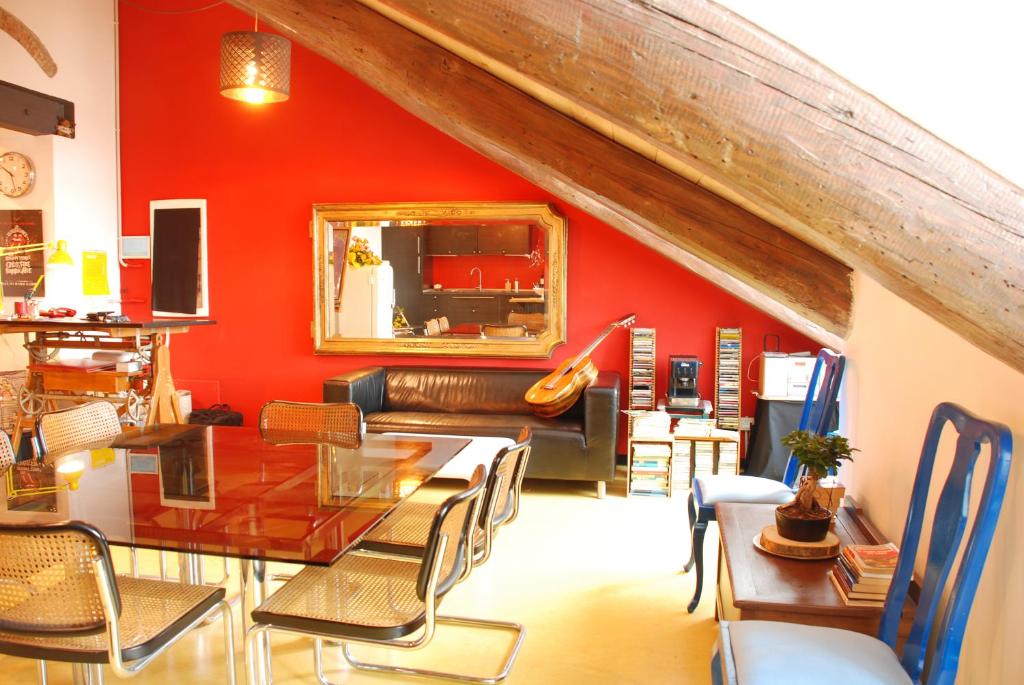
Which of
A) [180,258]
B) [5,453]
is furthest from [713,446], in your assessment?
[180,258]

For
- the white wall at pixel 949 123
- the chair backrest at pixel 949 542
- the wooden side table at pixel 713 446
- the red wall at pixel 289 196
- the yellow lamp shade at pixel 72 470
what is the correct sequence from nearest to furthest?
the white wall at pixel 949 123
the chair backrest at pixel 949 542
the yellow lamp shade at pixel 72 470
the wooden side table at pixel 713 446
the red wall at pixel 289 196

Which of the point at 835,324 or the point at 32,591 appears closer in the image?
the point at 32,591

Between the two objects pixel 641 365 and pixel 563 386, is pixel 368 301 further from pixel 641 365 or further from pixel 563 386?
pixel 641 365

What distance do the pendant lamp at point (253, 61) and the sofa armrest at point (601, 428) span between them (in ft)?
8.74

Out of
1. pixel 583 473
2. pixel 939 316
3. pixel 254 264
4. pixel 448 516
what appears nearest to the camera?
pixel 939 316

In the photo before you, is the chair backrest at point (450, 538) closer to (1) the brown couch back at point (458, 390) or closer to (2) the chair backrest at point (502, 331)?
(1) the brown couch back at point (458, 390)

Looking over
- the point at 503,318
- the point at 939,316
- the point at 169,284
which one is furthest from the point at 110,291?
the point at 939,316

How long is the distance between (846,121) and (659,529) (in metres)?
3.66

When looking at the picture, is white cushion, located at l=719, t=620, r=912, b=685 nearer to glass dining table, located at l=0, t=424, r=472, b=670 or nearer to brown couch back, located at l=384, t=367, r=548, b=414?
glass dining table, located at l=0, t=424, r=472, b=670

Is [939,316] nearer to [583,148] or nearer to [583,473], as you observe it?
[583,148]

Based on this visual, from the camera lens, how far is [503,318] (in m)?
6.09

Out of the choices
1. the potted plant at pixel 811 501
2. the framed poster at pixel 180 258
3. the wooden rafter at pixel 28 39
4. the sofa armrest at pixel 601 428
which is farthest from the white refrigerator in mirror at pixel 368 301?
the potted plant at pixel 811 501

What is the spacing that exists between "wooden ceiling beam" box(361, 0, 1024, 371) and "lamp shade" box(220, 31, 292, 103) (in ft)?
8.77

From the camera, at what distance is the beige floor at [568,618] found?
293 centimetres
